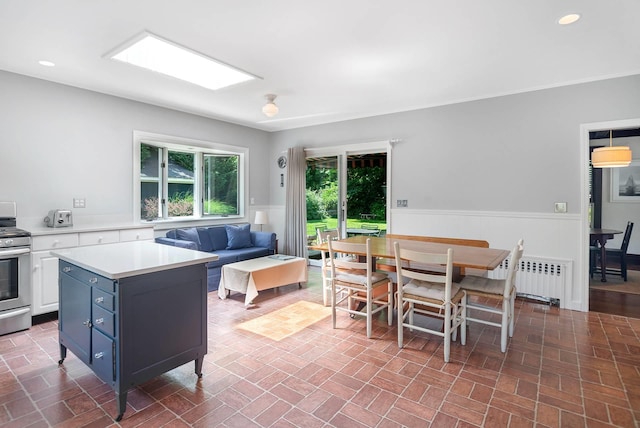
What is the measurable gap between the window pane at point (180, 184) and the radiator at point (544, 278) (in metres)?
4.61

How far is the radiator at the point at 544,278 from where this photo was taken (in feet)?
13.1

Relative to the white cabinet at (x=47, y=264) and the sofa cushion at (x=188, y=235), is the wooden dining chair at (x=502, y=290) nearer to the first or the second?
the sofa cushion at (x=188, y=235)

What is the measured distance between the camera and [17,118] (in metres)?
3.61

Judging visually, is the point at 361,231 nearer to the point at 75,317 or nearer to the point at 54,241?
the point at 54,241

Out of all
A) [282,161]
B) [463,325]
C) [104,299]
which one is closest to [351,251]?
[463,325]

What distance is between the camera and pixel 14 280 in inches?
124

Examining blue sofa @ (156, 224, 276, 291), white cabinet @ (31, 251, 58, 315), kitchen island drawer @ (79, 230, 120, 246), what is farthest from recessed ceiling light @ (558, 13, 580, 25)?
white cabinet @ (31, 251, 58, 315)

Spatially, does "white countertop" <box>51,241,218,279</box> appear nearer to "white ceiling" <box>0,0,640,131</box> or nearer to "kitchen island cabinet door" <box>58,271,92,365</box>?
"kitchen island cabinet door" <box>58,271,92,365</box>

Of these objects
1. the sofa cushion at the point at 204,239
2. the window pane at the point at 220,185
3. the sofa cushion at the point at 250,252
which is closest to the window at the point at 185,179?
the window pane at the point at 220,185

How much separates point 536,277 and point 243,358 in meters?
3.60

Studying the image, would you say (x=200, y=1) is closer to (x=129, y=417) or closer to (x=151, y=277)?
(x=151, y=277)

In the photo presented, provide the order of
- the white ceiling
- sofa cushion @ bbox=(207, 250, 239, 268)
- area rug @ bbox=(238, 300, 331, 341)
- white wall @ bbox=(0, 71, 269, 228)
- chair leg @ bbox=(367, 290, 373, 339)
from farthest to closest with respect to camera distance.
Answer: sofa cushion @ bbox=(207, 250, 239, 268), white wall @ bbox=(0, 71, 269, 228), area rug @ bbox=(238, 300, 331, 341), chair leg @ bbox=(367, 290, 373, 339), the white ceiling

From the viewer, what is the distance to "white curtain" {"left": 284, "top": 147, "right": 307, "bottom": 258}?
6.15 m

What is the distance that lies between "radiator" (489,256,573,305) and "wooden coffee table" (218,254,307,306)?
2547mm
